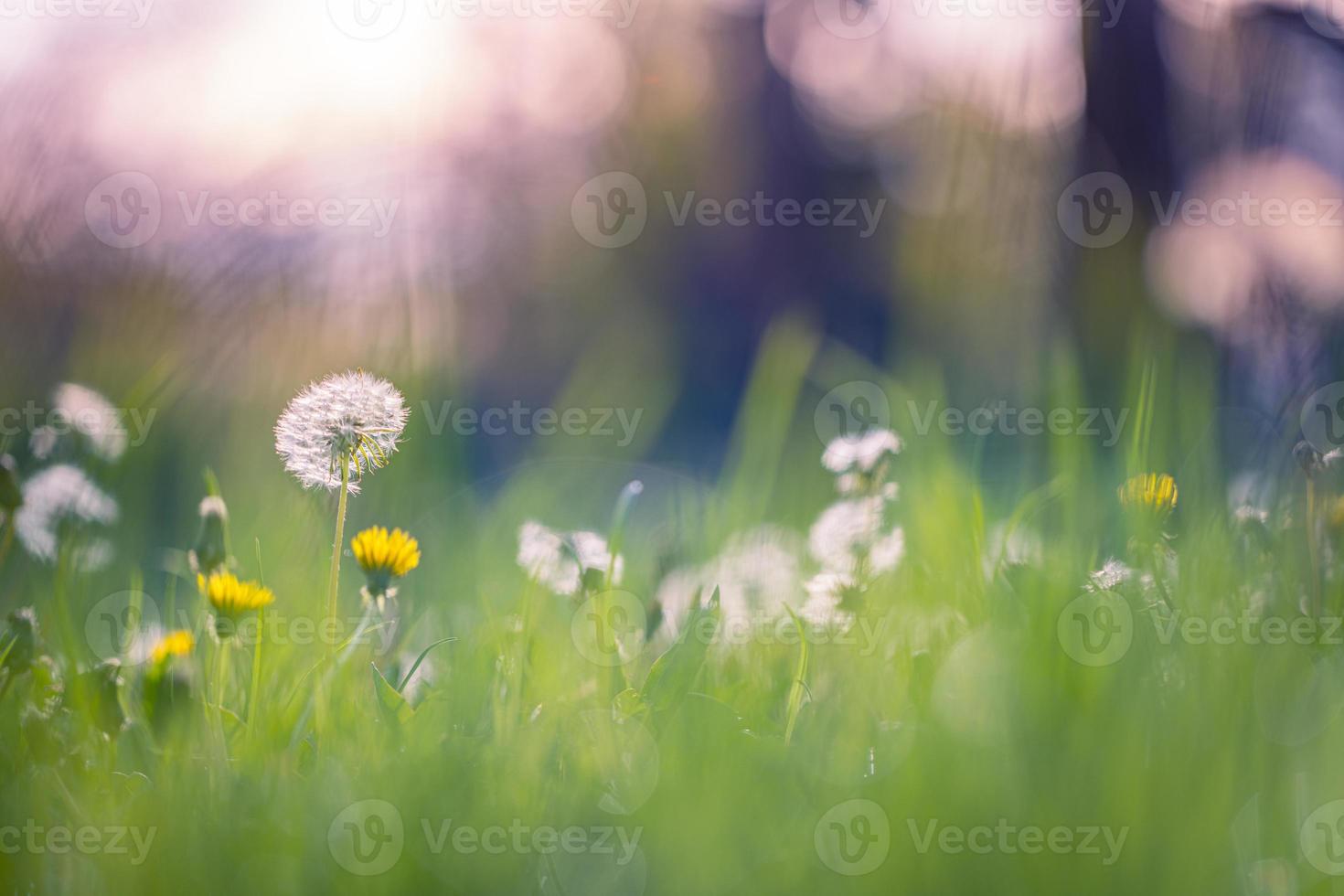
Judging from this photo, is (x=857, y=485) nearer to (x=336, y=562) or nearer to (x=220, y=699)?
(x=336, y=562)

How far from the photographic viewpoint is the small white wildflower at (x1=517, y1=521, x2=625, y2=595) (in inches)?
57.5

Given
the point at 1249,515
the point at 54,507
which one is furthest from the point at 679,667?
the point at 54,507

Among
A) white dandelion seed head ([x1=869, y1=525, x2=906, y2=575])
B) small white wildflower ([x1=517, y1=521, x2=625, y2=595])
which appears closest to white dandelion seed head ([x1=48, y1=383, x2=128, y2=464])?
small white wildflower ([x1=517, y1=521, x2=625, y2=595])

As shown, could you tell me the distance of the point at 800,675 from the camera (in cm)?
113

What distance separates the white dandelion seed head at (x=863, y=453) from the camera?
1.54 meters

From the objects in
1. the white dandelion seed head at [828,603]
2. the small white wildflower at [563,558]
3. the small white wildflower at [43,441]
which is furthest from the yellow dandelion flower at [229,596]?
the white dandelion seed head at [828,603]

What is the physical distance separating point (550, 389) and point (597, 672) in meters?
4.34

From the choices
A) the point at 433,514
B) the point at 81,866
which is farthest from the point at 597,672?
the point at 433,514

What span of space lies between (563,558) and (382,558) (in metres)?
0.41

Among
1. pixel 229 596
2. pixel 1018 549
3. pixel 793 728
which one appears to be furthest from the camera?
pixel 1018 549

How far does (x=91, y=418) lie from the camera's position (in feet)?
5.05

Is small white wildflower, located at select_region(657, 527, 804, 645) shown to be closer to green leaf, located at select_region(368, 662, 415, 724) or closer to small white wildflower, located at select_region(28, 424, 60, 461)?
green leaf, located at select_region(368, 662, 415, 724)

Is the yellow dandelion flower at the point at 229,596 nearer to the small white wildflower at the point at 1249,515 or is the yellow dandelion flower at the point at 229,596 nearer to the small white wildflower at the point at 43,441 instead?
the small white wildflower at the point at 43,441

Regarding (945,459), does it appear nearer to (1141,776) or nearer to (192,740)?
(1141,776)
